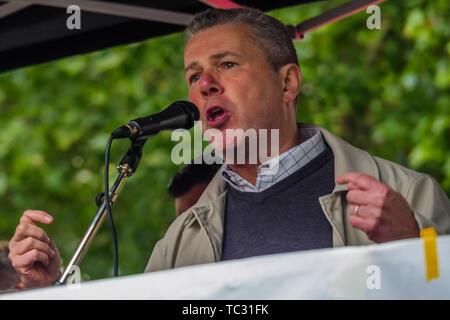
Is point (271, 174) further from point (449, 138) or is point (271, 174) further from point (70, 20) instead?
point (449, 138)

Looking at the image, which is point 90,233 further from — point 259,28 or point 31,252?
point 259,28

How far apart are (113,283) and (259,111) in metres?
1.26

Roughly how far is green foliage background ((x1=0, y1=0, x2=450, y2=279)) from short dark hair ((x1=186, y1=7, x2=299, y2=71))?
3.68 m

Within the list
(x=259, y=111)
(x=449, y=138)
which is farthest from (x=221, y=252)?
(x=449, y=138)

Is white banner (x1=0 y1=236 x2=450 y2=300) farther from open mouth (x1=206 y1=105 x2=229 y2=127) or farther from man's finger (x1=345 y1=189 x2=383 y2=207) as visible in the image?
open mouth (x1=206 y1=105 x2=229 y2=127)

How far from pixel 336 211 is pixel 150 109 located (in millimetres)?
4902

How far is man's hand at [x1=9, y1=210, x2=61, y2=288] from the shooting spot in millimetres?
1937

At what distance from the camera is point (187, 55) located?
94.3 inches

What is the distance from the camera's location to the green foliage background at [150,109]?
6.42 metres

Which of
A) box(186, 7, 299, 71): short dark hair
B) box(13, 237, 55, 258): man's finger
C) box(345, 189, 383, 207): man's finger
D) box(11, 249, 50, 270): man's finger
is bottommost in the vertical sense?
box(11, 249, 50, 270): man's finger

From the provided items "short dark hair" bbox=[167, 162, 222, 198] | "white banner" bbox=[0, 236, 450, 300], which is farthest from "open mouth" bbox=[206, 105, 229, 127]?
"white banner" bbox=[0, 236, 450, 300]

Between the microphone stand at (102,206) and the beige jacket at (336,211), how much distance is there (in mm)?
610

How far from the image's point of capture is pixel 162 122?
1.68 metres

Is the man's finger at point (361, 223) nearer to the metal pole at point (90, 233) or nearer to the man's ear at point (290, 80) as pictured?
the metal pole at point (90, 233)
